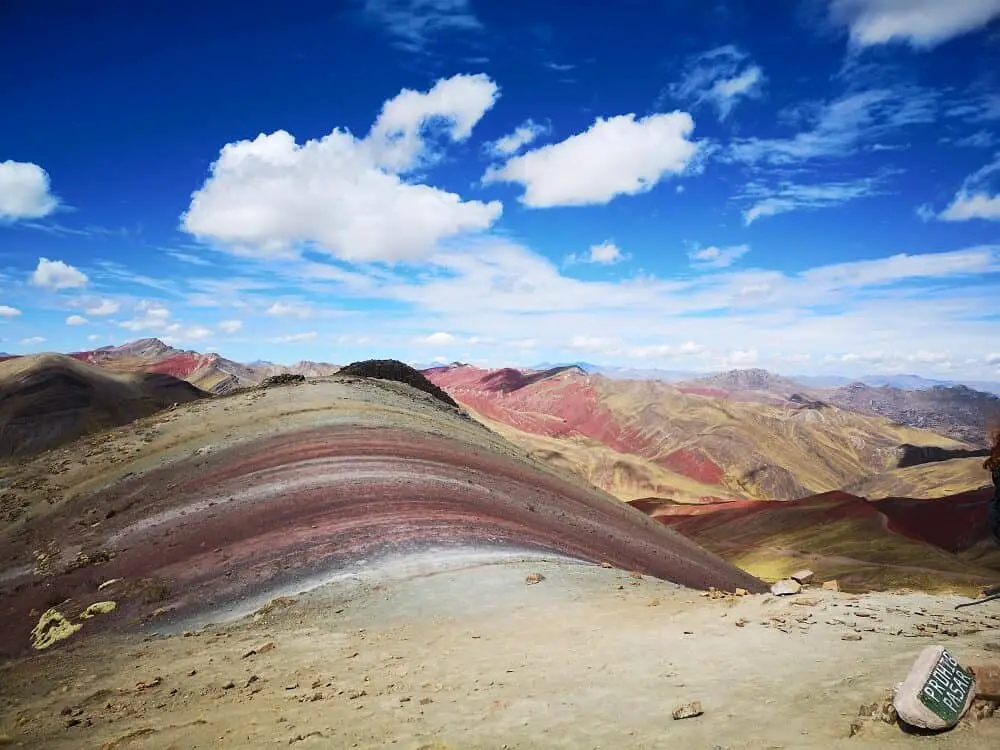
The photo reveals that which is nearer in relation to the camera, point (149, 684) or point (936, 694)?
point (936, 694)

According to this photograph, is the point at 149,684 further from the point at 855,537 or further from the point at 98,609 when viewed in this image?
the point at 855,537

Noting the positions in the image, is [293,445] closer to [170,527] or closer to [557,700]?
[170,527]

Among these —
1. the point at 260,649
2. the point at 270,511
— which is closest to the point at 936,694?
the point at 260,649

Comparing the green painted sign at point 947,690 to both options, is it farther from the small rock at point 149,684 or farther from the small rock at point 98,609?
the small rock at point 98,609

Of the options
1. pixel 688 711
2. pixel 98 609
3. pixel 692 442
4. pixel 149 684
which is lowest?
pixel 692 442

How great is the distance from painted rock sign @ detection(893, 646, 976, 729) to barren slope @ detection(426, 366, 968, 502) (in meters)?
120

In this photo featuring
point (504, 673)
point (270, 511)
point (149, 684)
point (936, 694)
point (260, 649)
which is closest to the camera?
point (936, 694)

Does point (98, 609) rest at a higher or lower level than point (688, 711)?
lower

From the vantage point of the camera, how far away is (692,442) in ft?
512

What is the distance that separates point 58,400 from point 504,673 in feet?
404

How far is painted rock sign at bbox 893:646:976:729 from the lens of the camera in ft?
16.6

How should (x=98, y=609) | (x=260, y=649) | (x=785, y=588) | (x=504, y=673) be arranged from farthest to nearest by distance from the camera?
(x=98, y=609)
(x=785, y=588)
(x=260, y=649)
(x=504, y=673)

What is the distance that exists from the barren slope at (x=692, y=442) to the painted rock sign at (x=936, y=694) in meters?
120

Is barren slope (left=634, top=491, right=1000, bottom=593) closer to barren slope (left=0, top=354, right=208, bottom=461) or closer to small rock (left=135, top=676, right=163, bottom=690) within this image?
small rock (left=135, top=676, right=163, bottom=690)
